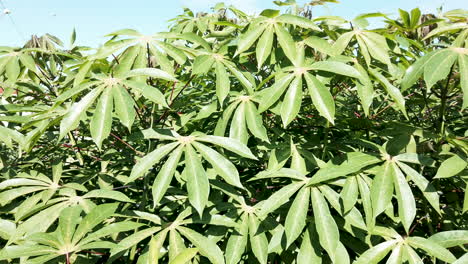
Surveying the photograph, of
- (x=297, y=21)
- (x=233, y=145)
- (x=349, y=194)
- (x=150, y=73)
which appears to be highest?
(x=297, y=21)

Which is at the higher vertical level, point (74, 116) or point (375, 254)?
point (74, 116)

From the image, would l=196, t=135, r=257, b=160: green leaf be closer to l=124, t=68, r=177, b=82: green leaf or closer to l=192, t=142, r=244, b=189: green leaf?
l=192, t=142, r=244, b=189: green leaf

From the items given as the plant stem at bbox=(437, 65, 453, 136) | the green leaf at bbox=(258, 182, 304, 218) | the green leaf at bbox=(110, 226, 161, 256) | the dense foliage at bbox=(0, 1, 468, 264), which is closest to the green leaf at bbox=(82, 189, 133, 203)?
the dense foliage at bbox=(0, 1, 468, 264)

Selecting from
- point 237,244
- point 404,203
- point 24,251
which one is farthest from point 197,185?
point 404,203

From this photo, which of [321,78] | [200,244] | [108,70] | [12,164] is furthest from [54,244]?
[321,78]

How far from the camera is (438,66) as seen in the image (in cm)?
115

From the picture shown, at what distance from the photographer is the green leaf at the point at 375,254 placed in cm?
A: 121

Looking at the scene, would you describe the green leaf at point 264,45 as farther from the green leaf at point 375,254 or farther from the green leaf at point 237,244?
the green leaf at point 375,254

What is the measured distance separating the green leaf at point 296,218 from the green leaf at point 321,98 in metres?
0.27

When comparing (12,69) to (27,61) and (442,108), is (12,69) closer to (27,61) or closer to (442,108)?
(27,61)

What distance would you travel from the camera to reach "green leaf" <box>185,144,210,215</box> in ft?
3.59

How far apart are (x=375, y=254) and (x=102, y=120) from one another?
0.99m

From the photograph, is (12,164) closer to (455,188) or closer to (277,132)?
(277,132)

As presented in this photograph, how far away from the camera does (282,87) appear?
122cm
